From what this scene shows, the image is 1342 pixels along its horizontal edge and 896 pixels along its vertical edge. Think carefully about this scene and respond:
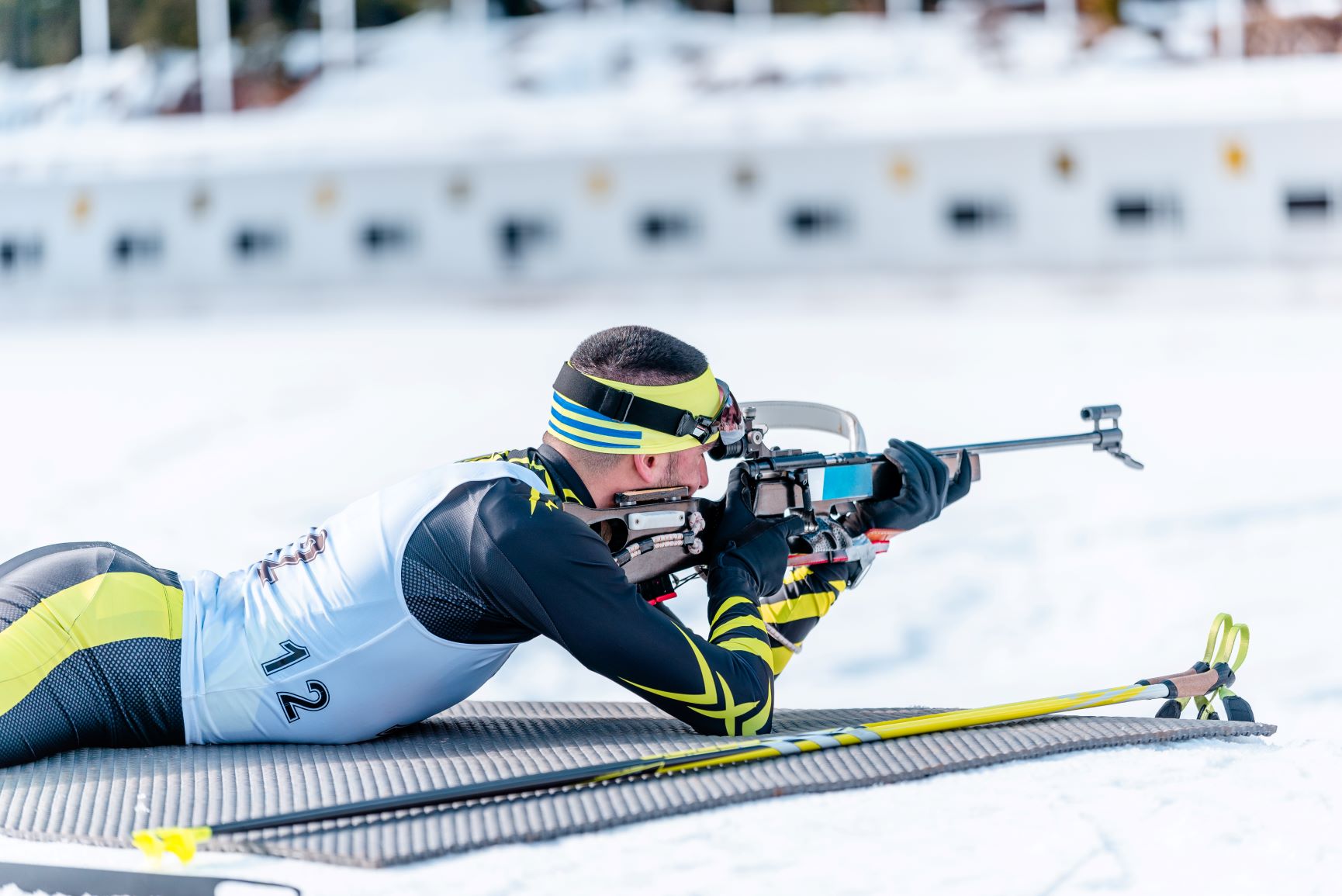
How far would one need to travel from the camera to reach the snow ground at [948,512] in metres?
1.96

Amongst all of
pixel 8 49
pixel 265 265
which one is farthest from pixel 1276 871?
pixel 8 49

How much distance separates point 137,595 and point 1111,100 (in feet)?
38.2

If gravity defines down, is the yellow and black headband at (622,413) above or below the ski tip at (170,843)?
above

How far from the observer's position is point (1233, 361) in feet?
33.9

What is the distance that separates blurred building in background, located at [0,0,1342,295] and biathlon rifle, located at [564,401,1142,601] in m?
10.1

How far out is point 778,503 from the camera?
2.76m

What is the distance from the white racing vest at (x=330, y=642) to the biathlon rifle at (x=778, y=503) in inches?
9.6

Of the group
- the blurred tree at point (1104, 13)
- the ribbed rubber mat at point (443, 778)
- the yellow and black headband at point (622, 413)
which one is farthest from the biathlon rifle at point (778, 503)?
the blurred tree at point (1104, 13)

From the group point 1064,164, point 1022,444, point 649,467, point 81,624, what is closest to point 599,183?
point 1064,164

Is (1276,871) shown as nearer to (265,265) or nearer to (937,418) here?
(937,418)

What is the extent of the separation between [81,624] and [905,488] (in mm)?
1643

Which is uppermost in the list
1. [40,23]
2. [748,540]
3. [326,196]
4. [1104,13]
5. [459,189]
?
[1104,13]

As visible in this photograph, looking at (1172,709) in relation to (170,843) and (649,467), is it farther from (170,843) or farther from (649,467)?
(170,843)

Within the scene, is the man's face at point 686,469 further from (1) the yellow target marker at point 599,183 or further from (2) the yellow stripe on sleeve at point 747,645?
(1) the yellow target marker at point 599,183
